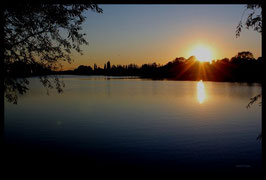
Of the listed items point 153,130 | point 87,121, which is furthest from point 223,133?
point 87,121

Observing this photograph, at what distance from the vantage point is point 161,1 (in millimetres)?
3111

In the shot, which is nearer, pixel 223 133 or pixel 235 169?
pixel 235 169

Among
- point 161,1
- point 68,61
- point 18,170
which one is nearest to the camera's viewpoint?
point 161,1

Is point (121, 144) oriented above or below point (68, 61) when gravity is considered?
below

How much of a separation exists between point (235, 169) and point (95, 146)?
10331mm

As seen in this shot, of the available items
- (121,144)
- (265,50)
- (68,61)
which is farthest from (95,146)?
(265,50)

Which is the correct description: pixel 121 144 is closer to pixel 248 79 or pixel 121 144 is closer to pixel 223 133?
pixel 223 133

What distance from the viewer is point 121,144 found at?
66.5 ft

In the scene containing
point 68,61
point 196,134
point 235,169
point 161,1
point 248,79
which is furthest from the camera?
point 248,79

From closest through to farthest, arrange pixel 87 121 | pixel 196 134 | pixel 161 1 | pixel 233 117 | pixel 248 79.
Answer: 1. pixel 161 1
2. pixel 196 134
3. pixel 87 121
4. pixel 233 117
5. pixel 248 79

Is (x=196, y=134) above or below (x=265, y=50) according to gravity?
below

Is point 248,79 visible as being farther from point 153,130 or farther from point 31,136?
point 31,136

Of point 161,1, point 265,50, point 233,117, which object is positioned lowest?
point 233,117

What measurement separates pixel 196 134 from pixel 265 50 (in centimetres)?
2310
